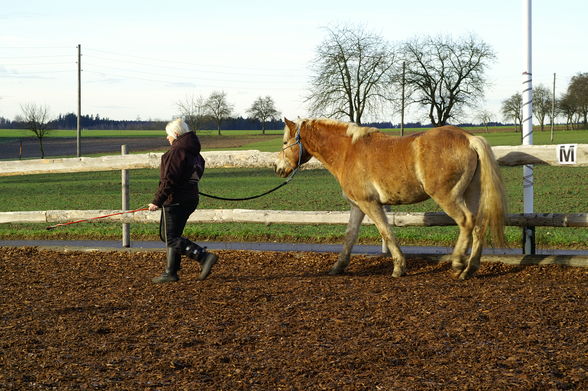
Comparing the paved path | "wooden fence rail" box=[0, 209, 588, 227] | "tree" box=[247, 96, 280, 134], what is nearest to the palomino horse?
"wooden fence rail" box=[0, 209, 588, 227]

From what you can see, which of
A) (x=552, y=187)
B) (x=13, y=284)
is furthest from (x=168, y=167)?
(x=552, y=187)

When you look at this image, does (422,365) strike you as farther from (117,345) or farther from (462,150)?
(462,150)

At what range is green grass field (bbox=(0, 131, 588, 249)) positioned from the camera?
13758 mm

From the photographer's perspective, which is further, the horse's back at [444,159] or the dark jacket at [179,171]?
the dark jacket at [179,171]

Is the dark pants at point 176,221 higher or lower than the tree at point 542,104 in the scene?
lower

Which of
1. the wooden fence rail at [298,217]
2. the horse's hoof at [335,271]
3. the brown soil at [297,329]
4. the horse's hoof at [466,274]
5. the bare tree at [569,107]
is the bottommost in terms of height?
the brown soil at [297,329]

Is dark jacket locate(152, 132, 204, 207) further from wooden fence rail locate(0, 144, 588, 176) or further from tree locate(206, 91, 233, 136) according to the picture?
tree locate(206, 91, 233, 136)

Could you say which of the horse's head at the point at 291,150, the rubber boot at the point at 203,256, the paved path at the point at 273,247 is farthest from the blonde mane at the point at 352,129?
the paved path at the point at 273,247

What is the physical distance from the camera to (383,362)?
5227 mm

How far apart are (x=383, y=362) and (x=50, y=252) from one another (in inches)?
310

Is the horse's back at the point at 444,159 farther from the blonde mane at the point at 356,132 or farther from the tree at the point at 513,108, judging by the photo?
the tree at the point at 513,108

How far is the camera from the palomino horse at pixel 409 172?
806 centimetres

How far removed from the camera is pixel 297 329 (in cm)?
624

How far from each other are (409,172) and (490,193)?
928 mm
